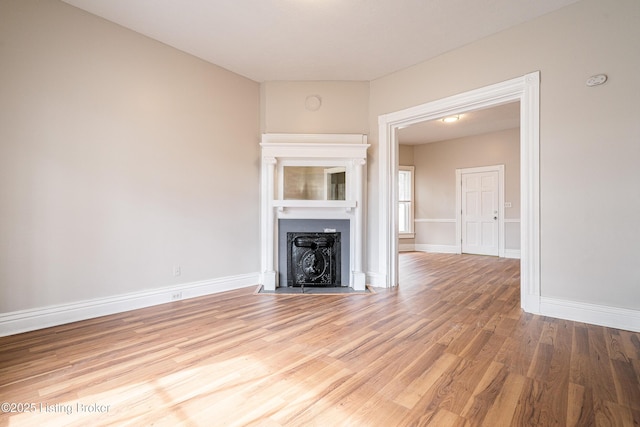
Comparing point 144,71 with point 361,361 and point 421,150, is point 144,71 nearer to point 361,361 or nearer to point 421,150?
point 361,361

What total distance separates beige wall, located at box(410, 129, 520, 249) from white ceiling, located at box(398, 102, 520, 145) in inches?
10.2

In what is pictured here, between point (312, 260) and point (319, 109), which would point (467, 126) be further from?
point (312, 260)

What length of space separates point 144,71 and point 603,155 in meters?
4.64

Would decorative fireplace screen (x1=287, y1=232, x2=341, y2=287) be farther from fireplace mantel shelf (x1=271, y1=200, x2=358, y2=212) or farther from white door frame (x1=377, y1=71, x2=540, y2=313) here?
white door frame (x1=377, y1=71, x2=540, y2=313)

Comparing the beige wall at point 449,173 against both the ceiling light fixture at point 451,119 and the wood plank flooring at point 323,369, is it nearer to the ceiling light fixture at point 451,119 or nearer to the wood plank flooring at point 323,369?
the ceiling light fixture at point 451,119

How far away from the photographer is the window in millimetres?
8234

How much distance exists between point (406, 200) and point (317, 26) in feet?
19.9

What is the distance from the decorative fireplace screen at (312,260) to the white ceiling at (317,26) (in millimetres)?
2313

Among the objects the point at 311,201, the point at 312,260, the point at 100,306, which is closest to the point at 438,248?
the point at 312,260

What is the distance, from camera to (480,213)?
7.14 m

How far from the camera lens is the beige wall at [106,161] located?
243cm

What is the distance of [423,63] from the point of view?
12.1ft

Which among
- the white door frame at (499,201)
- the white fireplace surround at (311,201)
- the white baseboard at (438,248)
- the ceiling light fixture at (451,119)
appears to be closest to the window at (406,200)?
the white baseboard at (438,248)

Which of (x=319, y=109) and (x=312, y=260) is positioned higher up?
(x=319, y=109)
